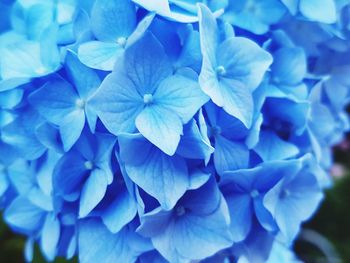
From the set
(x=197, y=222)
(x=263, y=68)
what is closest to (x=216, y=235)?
(x=197, y=222)

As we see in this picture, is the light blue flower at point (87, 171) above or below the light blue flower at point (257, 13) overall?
below

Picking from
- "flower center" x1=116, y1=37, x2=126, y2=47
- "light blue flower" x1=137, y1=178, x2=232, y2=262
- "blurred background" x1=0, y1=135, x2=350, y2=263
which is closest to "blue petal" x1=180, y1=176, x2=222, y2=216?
"light blue flower" x1=137, y1=178, x2=232, y2=262

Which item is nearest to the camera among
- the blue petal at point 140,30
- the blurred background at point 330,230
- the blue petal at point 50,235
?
the blue petal at point 140,30

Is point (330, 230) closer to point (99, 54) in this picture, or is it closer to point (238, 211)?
point (238, 211)

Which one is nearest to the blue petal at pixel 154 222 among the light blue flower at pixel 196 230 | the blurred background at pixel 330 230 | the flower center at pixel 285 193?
the light blue flower at pixel 196 230

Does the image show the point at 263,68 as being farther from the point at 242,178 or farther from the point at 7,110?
the point at 7,110

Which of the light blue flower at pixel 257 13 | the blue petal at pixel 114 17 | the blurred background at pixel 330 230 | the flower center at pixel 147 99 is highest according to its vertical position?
the blue petal at pixel 114 17

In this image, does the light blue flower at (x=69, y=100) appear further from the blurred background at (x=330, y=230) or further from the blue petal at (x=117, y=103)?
the blurred background at (x=330, y=230)

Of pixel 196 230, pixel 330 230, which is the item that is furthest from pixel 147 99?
pixel 330 230
